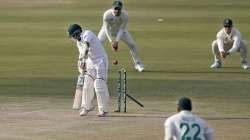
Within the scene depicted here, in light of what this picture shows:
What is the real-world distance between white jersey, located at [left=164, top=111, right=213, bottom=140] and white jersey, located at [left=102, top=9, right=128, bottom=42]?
565 inches

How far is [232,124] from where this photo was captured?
59.7 feet

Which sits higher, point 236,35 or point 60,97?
point 236,35

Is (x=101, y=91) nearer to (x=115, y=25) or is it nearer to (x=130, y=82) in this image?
(x=130, y=82)

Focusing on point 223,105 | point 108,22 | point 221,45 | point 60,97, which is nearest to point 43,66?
point 108,22

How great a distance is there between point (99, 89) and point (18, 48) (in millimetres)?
16777

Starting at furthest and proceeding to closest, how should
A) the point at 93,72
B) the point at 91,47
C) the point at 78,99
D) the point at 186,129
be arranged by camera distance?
the point at 78,99 → the point at 93,72 → the point at 91,47 → the point at 186,129

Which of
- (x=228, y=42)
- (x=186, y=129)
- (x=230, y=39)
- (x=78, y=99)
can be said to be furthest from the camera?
(x=228, y=42)

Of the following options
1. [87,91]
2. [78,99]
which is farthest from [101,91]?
[78,99]

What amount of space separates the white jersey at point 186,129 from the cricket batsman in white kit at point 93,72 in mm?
7225

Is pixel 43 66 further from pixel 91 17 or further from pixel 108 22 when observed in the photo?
pixel 91 17

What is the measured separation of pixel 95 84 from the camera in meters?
18.9

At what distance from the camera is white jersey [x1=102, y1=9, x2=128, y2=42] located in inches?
1023

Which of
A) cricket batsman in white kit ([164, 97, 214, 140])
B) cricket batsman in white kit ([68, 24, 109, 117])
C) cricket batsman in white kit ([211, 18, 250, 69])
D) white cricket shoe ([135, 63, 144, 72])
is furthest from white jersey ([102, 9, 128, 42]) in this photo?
cricket batsman in white kit ([164, 97, 214, 140])

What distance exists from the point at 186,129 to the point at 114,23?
14840mm
